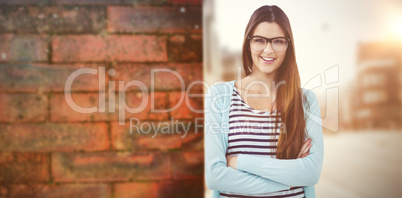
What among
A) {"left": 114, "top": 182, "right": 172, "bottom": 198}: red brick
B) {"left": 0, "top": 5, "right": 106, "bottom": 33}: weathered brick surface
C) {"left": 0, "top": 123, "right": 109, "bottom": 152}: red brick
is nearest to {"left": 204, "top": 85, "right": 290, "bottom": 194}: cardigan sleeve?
{"left": 114, "top": 182, "right": 172, "bottom": 198}: red brick

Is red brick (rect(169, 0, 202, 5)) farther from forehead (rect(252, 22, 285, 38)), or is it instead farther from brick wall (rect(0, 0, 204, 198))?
forehead (rect(252, 22, 285, 38))

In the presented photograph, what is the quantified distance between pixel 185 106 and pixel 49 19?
53cm

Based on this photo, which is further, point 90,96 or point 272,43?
point 90,96

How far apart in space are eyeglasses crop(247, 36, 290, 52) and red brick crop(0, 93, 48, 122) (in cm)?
69

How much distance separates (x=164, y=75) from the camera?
0.99 meters

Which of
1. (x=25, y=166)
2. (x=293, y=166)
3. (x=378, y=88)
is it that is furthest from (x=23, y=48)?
(x=378, y=88)

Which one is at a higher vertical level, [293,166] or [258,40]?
[258,40]

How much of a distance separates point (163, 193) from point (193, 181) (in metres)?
0.11

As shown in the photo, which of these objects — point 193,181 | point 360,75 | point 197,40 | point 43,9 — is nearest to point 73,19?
point 43,9

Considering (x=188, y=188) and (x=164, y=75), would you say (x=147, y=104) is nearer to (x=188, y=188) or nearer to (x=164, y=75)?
(x=164, y=75)

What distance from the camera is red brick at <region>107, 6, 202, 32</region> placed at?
0.98m

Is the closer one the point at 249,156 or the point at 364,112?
the point at 249,156

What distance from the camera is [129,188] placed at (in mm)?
984

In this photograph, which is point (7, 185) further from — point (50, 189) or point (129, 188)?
point (129, 188)
